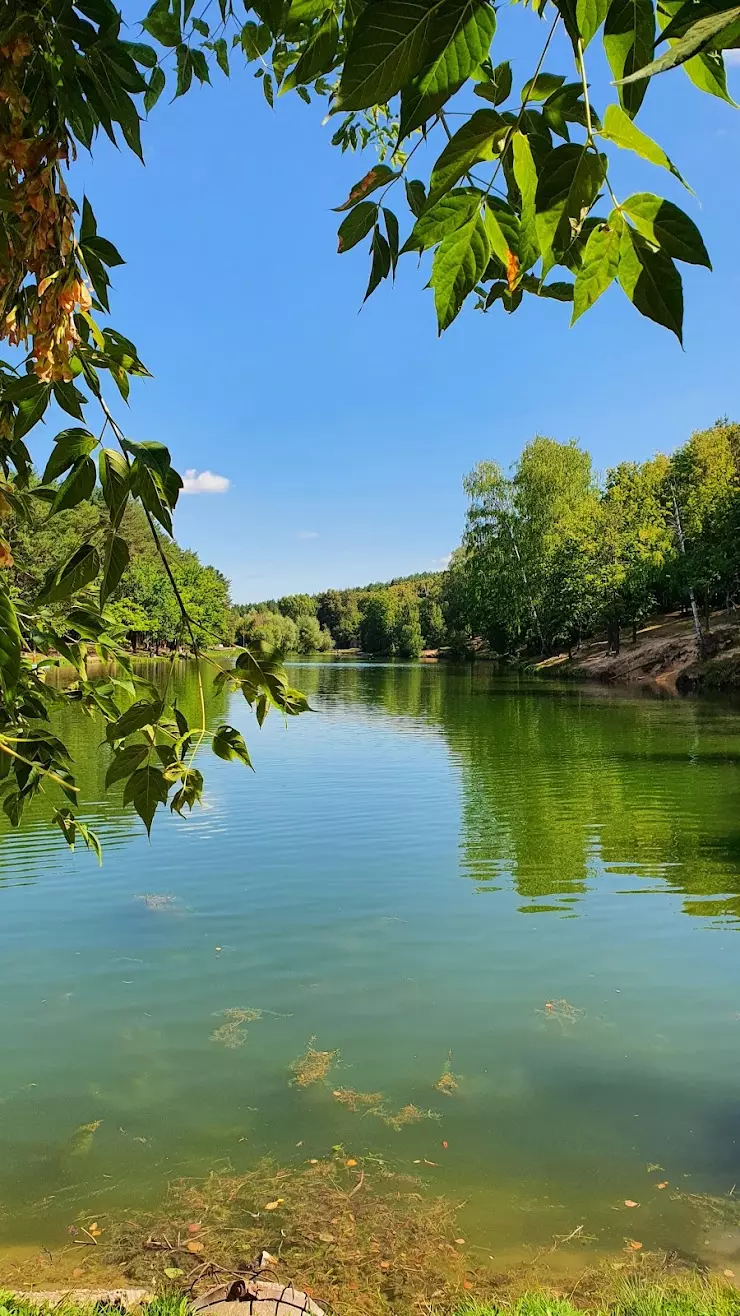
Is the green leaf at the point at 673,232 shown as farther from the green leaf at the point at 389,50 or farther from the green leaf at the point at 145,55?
the green leaf at the point at 145,55

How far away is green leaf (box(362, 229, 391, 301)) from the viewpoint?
1200mm

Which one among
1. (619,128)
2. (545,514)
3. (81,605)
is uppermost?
(545,514)

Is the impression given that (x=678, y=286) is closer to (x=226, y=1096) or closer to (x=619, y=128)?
(x=619, y=128)

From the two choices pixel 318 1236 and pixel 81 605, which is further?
pixel 318 1236

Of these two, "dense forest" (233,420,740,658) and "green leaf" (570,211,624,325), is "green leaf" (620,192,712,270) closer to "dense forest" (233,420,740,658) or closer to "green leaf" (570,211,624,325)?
"green leaf" (570,211,624,325)

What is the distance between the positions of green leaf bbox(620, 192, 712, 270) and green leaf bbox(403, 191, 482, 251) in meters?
0.18

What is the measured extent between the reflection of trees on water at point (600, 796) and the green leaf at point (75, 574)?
9318mm

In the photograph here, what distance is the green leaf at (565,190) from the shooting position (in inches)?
28.4

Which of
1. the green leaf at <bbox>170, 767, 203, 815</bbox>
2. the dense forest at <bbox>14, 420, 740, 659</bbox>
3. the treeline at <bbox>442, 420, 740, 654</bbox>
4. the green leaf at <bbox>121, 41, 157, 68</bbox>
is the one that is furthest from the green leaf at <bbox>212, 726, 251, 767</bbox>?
the treeline at <bbox>442, 420, 740, 654</bbox>

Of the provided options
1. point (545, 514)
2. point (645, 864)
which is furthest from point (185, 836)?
point (545, 514)

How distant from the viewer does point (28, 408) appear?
4.11 feet

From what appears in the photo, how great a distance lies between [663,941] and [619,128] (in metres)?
8.93

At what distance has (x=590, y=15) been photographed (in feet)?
2.04

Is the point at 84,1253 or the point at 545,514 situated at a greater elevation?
the point at 545,514
